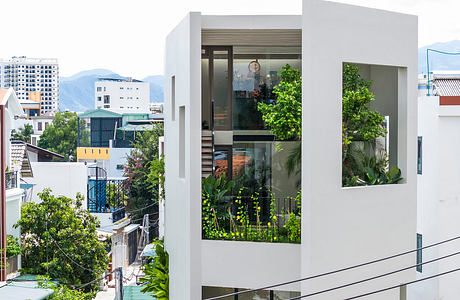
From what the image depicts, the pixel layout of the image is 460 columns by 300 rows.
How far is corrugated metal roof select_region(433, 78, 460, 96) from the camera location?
603 inches

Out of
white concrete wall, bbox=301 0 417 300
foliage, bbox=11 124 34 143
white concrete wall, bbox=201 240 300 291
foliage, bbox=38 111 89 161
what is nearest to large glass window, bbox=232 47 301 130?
white concrete wall, bbox=301 0 417 300

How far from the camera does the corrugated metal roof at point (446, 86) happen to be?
1530 centimetres

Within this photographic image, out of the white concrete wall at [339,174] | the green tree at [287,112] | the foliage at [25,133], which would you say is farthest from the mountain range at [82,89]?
the white concrete wall at [339,174]

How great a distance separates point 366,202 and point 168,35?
5913 mm

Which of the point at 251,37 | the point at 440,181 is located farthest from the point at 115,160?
the point at 251,37

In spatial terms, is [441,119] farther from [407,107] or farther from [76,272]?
[76,272]

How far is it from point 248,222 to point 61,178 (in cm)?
2348

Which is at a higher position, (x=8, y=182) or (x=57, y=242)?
(x=8, y=182)

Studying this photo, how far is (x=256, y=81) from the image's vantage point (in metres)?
12.1

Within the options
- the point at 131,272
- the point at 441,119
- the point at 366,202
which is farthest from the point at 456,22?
the point at 366,202

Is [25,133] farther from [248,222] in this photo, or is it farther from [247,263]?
[247,263]

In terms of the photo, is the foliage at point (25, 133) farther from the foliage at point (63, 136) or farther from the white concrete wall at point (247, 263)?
the white concrete wall at point (247, 263)

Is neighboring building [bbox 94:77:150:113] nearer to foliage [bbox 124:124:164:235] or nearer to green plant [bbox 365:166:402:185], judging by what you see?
foliage [bbox 124:124:164:235]

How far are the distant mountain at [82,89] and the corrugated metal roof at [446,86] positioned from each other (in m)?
115
